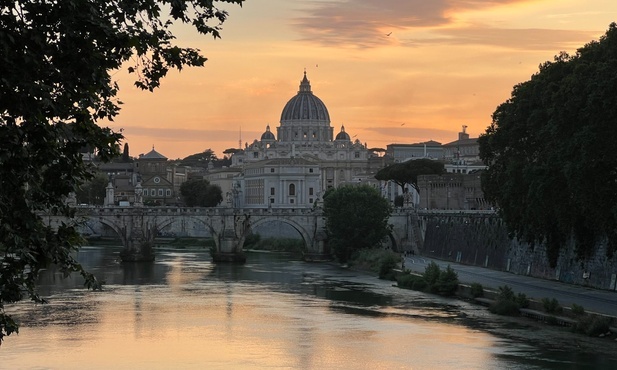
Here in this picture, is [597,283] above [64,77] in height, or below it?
below

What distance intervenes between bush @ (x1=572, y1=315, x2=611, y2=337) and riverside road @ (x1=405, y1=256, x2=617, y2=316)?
0.95 meters

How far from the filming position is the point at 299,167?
147750 mm

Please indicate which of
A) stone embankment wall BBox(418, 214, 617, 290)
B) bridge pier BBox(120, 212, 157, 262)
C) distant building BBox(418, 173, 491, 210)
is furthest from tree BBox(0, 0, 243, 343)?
distant building BBox(418, 173, 491, 210)

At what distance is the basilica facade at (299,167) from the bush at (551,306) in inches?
3229

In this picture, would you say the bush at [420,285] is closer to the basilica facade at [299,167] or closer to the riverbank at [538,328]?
the riverbank at [538,328]

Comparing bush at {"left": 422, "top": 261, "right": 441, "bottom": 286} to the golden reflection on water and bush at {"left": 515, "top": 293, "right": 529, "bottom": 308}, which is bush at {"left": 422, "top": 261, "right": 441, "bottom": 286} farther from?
bush at {"left": 515, "top": 293, "right": 529, "bottom": 308}

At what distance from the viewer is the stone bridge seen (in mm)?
72269

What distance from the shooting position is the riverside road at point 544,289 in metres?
35.5

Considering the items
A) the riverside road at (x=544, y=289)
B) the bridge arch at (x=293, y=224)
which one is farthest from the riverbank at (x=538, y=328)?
the bridge arch at (x=293, y=224)

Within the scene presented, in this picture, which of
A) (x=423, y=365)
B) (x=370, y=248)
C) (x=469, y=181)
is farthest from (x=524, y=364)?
(x=469, y=181)

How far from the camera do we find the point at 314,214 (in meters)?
76.1

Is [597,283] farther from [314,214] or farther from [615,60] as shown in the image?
[314,214]

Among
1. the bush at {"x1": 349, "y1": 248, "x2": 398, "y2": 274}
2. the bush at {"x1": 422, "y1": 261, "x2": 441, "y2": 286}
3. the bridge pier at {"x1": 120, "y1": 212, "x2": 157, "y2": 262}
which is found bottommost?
the bush at {"x1": 422, "y1": 261, "x2": 441, "y2": 286}

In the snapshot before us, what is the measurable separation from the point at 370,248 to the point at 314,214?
11405mm
